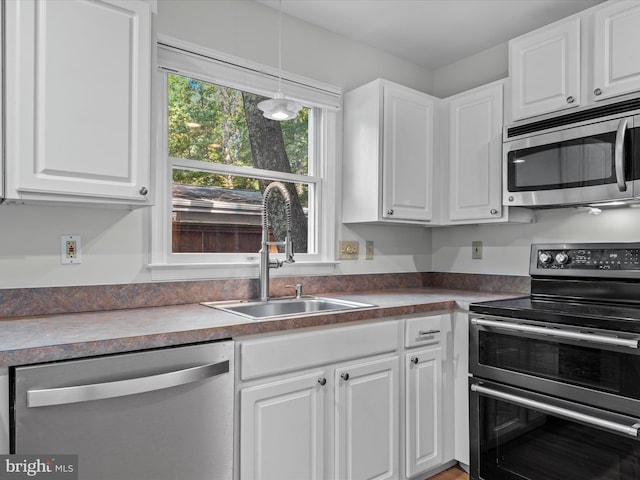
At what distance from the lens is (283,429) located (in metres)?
1.64

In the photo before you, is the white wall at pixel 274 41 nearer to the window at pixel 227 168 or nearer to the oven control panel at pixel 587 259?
the window at pixel 227 168

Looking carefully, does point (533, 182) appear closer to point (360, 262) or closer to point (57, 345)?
point (360, 262)

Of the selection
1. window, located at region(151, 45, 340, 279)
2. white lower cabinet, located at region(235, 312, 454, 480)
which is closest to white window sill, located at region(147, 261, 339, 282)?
window, located at region(151, 45, 340, 279)

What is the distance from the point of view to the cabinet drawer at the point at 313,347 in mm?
1569

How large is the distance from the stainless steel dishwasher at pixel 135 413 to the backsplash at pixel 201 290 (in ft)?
2.06

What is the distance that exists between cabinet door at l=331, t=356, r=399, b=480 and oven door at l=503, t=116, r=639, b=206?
3.72ft

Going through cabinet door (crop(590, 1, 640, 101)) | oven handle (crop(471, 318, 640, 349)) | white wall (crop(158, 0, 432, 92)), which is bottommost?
oven handle (crop(471, 318, 640, 349))

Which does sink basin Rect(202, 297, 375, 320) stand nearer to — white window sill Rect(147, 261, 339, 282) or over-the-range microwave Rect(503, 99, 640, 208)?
white window sill Rect(147, 261, 339, 282)

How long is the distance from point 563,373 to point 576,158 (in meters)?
1.00

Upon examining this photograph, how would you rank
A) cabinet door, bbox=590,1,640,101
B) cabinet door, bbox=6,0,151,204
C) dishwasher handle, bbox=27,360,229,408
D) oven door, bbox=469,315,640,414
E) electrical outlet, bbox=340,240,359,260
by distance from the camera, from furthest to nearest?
electrical outlet, bbox=340,240,359,260, cabinet door, bbox=590,1,640,101, oven door, bbox=469,315,640,414, cabinet door, bbox=6,0,151,204, dishwasher handle, bbox=27,360,229,408

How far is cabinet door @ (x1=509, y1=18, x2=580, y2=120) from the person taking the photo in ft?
6.93

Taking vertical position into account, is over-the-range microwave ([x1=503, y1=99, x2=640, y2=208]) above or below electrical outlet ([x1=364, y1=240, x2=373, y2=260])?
above

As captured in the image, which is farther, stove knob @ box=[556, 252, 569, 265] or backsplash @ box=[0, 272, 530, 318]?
stove knob @ box=[556, 252, 569, 265]

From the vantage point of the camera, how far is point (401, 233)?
3004mm
